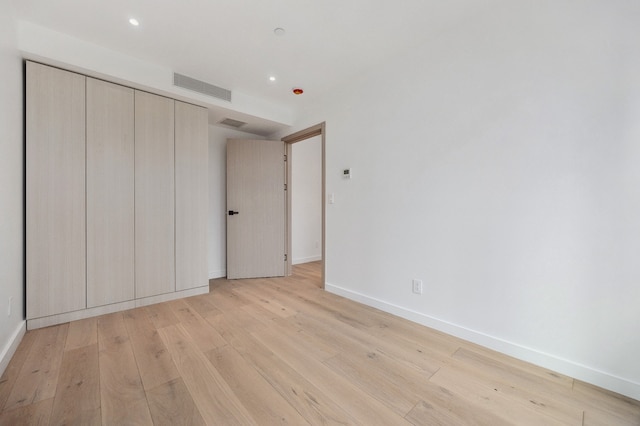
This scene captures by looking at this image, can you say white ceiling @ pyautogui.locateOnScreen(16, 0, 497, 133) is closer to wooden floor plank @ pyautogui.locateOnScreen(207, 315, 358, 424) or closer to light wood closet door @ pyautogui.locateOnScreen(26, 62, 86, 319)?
light wood closet door @ pyautogui.locateOnScreen(26, 62, 86, 319)

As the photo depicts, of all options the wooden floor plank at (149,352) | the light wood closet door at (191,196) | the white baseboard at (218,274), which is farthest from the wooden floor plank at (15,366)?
the white baseboard at (218,274)

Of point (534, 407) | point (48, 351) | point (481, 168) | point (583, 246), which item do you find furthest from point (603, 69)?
point (48, 351)

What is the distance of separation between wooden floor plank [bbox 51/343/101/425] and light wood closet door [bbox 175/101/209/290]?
3.79 ft

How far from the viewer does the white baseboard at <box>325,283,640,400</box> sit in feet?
4.55

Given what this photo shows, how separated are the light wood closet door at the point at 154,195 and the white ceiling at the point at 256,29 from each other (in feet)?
1.65

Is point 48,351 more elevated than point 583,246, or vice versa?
point 583,246

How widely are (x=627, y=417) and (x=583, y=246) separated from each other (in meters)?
0.84

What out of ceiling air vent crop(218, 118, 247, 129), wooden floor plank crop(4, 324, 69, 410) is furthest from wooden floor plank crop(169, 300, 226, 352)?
ceiling air vent crop(218, 118, 247, 129)

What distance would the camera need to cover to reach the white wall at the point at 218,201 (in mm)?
3754

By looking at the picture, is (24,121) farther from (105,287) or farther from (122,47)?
(105,287)

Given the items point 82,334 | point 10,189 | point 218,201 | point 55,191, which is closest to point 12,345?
point 82,334

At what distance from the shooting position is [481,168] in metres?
1.89

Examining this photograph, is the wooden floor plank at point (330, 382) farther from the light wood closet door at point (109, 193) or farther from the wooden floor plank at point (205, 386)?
the light wood closet door at point (109, 193)

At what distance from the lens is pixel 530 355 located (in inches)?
65.7
